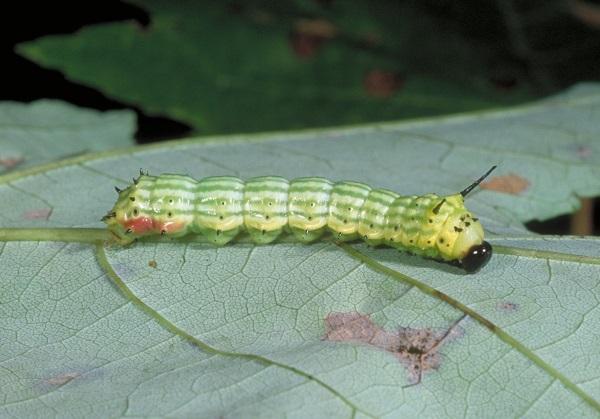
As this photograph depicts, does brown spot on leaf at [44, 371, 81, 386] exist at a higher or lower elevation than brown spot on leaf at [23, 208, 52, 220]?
lower

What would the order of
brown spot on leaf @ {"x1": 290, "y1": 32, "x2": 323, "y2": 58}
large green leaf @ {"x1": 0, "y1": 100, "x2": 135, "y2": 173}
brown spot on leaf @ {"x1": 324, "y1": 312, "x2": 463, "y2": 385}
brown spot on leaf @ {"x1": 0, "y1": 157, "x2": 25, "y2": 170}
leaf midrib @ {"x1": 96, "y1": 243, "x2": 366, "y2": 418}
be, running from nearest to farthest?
leaf midrib @ {"x1": 96, "y1": 243, "x2": 366, "y2": 418}
brown spot on leaf @ {"x1": 324, "y1": 312, "x2": 463, "y2": 385}
brown spot on leaf @ {"x1": 0, "y1": 157, "x2": 25, "y2": 170}
large green leaf @ {"x1": 0, "y1": 100, "x2": 135, "y2": 173}
brown spot on leaf @ {"x1": 290, "y1": 32, "x2": 323, "y2": 58}

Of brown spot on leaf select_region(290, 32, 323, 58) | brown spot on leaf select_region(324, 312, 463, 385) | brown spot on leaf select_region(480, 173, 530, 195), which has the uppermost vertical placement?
brown spot on leaf select_region(290, 32, 323, 58)

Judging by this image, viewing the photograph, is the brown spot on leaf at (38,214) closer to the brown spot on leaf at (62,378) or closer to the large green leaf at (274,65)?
the brown spot on leaf at (62,378)

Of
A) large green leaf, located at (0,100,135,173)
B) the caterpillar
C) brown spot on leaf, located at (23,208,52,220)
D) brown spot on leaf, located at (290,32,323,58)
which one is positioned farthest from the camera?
brown spot on leaf, located at (290,32,323,58)

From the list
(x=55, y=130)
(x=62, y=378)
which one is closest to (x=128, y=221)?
(x=62, y=378)

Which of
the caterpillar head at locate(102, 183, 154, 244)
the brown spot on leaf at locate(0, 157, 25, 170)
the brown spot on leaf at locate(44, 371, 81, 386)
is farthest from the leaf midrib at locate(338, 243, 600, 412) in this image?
the brown spot on leaf at locate(0, 157, 25, 170)

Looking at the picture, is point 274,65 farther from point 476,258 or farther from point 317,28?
point 476,258

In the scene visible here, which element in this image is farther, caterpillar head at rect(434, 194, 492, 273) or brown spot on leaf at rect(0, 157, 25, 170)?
brown spot on leaf at rect(0, 157, 25, 170)

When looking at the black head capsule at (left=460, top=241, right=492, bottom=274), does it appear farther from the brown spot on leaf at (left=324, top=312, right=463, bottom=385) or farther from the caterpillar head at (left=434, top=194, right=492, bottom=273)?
the brown spot on leaf at (left=324, top=312, right=463, bottom=385)
